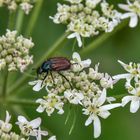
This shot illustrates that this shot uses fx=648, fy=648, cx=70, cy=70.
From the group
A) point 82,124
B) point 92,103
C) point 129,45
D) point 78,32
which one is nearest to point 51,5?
point 129,45

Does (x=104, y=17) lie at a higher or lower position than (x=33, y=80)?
higher

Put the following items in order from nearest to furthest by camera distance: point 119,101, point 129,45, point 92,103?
point 92,103 → point 119,101 → point 129,45

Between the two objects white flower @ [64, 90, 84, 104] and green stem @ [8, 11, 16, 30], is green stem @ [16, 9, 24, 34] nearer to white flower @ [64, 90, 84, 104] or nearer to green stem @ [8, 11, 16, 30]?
green stem @ [8, 11, 16, 30]

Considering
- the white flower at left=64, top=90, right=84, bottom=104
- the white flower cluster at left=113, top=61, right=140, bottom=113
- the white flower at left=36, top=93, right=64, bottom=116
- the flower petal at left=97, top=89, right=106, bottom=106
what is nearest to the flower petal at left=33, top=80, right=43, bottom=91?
the white flower at left=36, top=93, right=64, bottom=116

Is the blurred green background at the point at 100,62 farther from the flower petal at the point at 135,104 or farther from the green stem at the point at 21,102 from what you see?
the flower petal at the point at 135,104

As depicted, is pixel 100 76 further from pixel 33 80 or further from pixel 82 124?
pixel 82 124

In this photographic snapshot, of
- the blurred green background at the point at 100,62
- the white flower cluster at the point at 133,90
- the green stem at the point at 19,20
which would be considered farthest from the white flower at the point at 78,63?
the blurred green background at the point at 100,62

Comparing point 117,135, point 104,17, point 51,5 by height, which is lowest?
point 117,135
